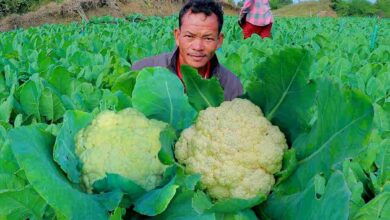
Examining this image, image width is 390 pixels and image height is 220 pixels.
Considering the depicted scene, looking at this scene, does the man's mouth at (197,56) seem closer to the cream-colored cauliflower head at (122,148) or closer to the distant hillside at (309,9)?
the cream-colored cauliflower head at (122,148)

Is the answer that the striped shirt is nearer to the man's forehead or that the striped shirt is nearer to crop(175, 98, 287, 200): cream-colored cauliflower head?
the man's forehead

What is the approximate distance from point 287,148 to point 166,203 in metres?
0.43

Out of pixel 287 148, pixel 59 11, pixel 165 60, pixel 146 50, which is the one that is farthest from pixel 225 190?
pixel 59 11

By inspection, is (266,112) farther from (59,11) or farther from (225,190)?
(59,11)

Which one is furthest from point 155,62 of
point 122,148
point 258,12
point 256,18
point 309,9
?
point 309,9

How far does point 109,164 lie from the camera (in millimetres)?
1332

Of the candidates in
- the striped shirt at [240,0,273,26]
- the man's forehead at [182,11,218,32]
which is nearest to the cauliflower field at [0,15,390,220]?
the man's forehead at [182,11,218,32]

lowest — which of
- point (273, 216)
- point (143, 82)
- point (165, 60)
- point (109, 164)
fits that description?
point (165, 60)

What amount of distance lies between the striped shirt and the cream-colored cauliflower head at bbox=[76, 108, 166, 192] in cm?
831

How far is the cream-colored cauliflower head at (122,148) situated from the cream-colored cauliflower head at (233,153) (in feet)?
0.29

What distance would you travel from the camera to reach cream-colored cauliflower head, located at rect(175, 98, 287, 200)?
4.29ft

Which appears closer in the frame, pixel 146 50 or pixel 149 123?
pixel 149 123

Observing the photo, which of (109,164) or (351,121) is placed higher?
(351,121)

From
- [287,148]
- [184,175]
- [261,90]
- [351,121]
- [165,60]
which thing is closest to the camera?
[351,121]
